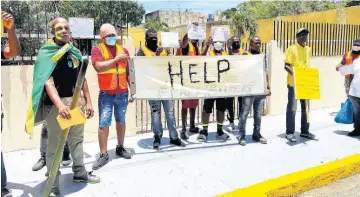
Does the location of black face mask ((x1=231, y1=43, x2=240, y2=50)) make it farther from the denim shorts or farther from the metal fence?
A: the metal fence

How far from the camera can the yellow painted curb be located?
3.94 meters

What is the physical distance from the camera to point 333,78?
9242mm

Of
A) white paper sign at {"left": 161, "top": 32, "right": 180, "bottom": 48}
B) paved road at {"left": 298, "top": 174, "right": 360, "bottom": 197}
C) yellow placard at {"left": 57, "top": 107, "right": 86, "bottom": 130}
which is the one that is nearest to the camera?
yellow placard at {"left": 57, "top": 107, "right": 86, "bottom": 130}

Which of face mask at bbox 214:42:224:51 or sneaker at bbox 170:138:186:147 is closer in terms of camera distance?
sneaker at bbox 170:138:186:147

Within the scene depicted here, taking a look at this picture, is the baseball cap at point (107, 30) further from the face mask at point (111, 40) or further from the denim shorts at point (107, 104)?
the denim shorts at point (107, 104)

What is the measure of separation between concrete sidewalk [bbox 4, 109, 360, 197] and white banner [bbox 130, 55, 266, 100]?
2.90 ft

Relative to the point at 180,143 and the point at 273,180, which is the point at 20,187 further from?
the point at 273,180

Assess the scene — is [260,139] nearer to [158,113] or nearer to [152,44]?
[158,113]

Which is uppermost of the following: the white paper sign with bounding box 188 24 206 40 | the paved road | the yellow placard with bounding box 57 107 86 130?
the white paper sign with bounding box 188 24 206 40

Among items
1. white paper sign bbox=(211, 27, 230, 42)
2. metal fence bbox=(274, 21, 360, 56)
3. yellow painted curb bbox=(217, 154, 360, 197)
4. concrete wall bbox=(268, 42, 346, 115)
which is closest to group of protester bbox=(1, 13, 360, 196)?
white paper sign bbox=(211, 27, 230, 42)

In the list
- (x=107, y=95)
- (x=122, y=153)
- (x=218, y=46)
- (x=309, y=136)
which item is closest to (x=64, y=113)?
(x=107, y=95)

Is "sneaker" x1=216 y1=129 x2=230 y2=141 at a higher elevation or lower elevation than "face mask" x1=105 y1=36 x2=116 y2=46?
lower

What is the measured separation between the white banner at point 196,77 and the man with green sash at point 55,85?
142 centimetres

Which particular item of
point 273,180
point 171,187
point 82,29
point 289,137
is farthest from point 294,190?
point 82,29
